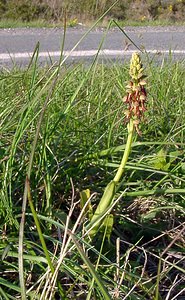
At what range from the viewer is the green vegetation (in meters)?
9.56

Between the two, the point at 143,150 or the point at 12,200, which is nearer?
the point at 12,200

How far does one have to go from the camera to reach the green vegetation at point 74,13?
9.56m

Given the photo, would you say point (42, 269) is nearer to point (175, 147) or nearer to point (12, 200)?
point (12, 200)

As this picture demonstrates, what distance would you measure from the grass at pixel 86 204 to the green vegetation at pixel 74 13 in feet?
23.3

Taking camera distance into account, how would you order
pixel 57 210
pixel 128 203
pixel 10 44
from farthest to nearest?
pixel 10 44
pixel 128 203
pixel 57 210

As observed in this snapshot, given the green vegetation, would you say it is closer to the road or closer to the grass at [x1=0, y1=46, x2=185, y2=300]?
the road

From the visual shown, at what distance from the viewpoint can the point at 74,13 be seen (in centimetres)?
1001

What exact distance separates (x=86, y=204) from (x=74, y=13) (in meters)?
9.32

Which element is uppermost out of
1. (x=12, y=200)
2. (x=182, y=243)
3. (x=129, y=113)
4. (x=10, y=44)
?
(x=129, y=113)

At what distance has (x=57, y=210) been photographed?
1.35 metres

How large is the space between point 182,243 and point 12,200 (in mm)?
440

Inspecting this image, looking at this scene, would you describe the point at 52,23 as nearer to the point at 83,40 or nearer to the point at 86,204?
the point at 83,40

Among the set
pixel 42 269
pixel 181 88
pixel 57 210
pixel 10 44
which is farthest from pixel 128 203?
pixel 10 44

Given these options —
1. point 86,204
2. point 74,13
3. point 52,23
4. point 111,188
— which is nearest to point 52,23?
point 52,23
